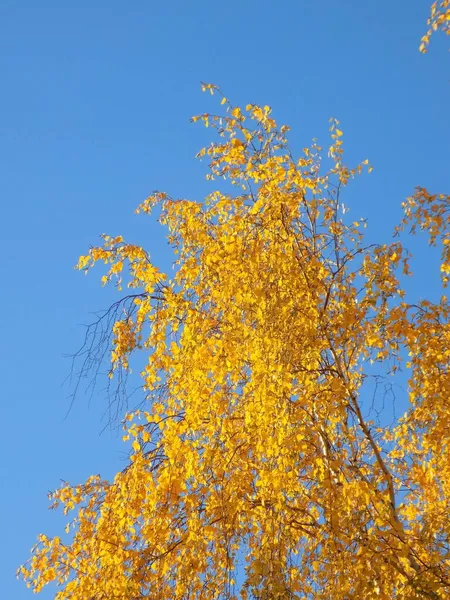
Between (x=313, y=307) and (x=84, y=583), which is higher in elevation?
(x=313, y=307)

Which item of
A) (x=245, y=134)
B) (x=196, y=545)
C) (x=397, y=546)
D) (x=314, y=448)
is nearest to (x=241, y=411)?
(x=314, y=448)

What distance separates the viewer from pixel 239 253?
4918mm

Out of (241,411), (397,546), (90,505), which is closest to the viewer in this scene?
(397,546)

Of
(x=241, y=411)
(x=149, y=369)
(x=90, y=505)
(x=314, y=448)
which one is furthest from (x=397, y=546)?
(x=90, y=505)

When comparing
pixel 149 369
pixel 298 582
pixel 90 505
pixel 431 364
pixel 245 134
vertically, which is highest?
pixel 245 134

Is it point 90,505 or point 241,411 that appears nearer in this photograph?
point 241,411

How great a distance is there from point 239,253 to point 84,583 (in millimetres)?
2434

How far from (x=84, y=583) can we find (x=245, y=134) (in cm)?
322

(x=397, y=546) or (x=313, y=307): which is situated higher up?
(x=313, y=307)

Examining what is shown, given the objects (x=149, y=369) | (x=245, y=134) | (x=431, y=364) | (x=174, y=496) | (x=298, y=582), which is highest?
(x=245, y=134)

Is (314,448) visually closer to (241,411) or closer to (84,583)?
(241,411)

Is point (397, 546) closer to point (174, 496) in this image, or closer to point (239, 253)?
point (174, 496)

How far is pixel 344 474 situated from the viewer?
421 centimetres

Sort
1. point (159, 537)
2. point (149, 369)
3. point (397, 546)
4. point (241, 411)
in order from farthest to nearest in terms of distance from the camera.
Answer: point (149, 369) → point (241, 411) → point (159, 537) → point (397, 546)
